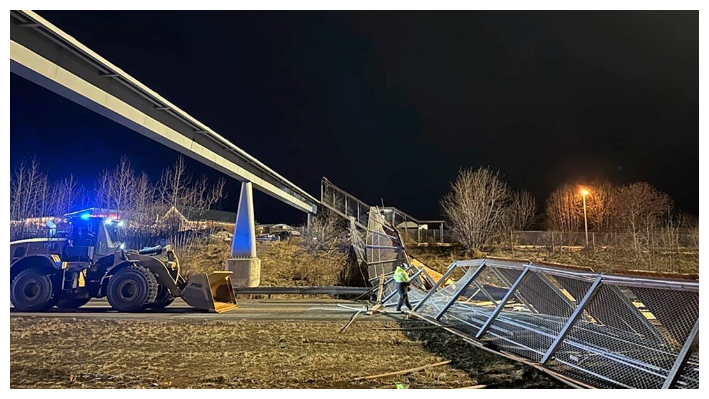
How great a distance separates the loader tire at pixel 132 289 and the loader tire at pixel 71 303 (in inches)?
56.7

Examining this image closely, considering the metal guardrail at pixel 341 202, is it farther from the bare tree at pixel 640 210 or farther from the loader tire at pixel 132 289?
the bare tree at pixel 640 210

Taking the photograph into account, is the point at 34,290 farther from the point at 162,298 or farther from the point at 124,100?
the point at 124,100

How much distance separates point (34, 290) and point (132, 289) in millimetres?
3058

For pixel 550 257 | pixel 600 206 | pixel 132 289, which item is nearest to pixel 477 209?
pixel 550 257

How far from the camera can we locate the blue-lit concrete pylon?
2080 centimetres

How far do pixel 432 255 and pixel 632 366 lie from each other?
924 inches

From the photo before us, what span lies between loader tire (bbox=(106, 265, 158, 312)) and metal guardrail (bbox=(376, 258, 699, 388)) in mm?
8652

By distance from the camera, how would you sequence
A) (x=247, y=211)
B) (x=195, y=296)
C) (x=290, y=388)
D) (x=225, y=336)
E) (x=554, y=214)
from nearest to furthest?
(x=290, y=388) < (x=225, y=336) < (x=195, y=296) < (x=247, y=211) < (x=554, y=214)

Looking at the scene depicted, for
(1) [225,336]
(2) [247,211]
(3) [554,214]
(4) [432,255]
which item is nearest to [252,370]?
(1) [225,336]

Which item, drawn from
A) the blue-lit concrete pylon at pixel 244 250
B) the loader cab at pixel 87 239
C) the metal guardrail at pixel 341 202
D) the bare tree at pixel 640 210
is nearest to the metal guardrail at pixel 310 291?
the blue-lit concrete pylon at pixel 244 250

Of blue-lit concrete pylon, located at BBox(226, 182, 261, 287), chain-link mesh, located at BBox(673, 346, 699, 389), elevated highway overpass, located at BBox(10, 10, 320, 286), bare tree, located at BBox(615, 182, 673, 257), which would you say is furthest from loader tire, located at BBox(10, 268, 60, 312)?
bare tree, located at BBox(615, 182, 673, 257)

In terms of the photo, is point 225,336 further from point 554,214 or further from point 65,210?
point 554,214

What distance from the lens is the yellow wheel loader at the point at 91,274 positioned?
41.3 ft

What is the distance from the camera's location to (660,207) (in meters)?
32.3
